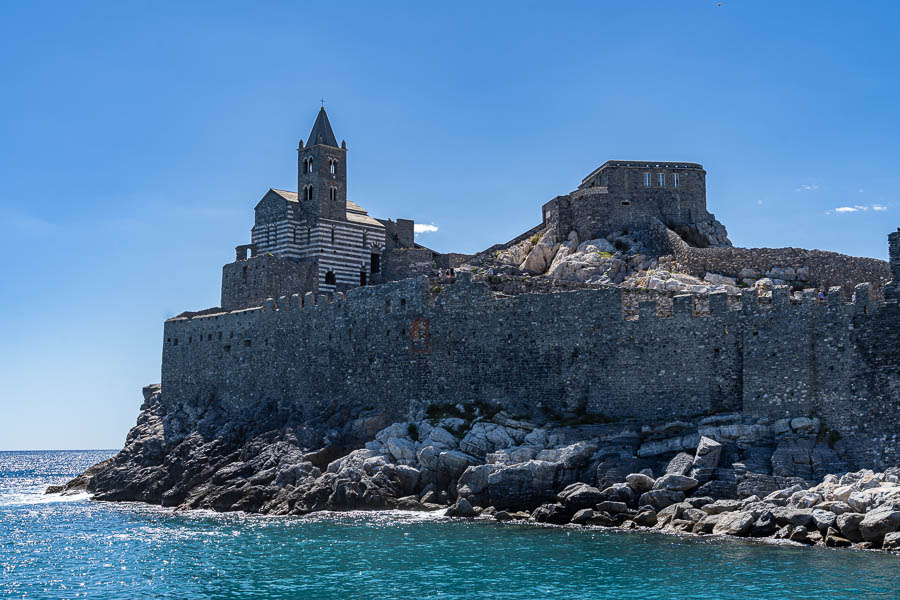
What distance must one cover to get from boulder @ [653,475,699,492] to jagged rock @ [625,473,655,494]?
30cm

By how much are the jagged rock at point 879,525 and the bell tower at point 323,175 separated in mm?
36291

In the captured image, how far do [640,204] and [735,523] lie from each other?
25.5m

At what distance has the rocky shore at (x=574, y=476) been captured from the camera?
99.0 ft

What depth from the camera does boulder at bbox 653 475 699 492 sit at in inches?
1302

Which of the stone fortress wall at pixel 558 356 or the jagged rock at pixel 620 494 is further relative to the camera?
the stone fortress wall at pixel 558 356

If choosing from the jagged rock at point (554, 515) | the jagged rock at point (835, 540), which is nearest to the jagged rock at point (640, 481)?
the jagged rock at point (554, 515)

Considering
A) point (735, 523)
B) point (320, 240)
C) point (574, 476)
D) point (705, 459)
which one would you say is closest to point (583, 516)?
point (574, 476)

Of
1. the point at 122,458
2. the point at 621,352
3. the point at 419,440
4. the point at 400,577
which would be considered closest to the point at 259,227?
the point at 122,458

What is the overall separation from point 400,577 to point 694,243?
3016cm

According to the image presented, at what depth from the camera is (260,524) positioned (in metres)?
38.1

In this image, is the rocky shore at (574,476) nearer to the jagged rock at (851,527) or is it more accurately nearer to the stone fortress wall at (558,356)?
the jagged rock at (851,527)

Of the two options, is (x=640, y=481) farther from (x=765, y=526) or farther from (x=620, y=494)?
(x=765, y=526)

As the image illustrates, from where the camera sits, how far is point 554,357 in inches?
1630

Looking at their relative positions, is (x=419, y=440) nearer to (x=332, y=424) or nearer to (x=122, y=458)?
(x=332, y=424)
